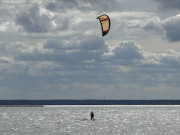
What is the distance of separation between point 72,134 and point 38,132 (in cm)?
573

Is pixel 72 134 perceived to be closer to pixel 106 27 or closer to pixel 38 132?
pixel 38 132

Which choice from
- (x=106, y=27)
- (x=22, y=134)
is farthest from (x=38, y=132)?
(x=106, y=27)

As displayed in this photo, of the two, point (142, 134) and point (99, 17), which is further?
point (142, 134)

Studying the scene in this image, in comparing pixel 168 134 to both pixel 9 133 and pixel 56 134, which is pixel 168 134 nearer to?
pixel 56 134

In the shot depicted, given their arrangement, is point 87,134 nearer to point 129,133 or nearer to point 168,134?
point 129,133

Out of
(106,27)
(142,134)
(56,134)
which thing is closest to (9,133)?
(56,134)

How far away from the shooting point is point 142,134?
64125 mm

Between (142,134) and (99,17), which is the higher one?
(99,17)

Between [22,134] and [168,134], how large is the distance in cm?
1874

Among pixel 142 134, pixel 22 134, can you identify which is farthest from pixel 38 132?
pixel 142 134

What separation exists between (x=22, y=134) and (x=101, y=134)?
33.1ft

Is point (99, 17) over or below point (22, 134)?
over

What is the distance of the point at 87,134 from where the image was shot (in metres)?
63.7

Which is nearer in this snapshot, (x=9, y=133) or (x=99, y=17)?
(x=99, y=17)
